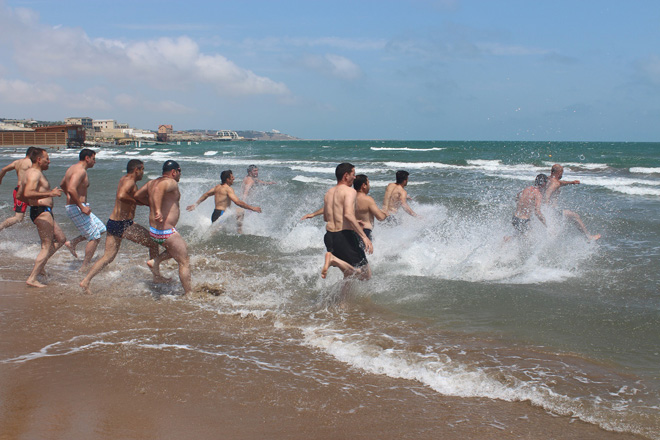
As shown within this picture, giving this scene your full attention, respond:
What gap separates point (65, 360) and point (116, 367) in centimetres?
46

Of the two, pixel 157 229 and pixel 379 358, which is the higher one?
pixel 157 229

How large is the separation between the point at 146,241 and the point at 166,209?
796mm

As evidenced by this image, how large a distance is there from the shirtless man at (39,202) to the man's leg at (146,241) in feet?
3.35

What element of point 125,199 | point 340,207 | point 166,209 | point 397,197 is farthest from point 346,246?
point 397,197

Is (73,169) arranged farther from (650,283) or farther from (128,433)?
(650,283)

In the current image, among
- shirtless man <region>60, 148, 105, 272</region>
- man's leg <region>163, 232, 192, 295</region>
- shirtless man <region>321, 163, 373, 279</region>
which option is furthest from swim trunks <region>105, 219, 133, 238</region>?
shirtless man <region>321, 163, 373, 279</region>

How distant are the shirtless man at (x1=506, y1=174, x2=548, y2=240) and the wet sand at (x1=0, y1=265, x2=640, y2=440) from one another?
484cm

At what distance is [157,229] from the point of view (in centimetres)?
581

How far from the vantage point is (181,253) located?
5902 mm

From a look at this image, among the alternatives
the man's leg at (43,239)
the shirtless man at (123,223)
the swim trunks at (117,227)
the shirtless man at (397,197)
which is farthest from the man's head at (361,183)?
the man's leg at (43,239)

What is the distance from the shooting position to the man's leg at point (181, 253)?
5844 mm

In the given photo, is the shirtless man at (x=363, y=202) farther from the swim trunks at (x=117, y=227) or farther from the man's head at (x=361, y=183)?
the swim trunks at (x=117, y=227)

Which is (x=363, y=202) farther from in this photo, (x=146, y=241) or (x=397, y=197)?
(x=146, y=241)

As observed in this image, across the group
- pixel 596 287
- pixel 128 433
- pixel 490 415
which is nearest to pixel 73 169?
pixel 128 433
